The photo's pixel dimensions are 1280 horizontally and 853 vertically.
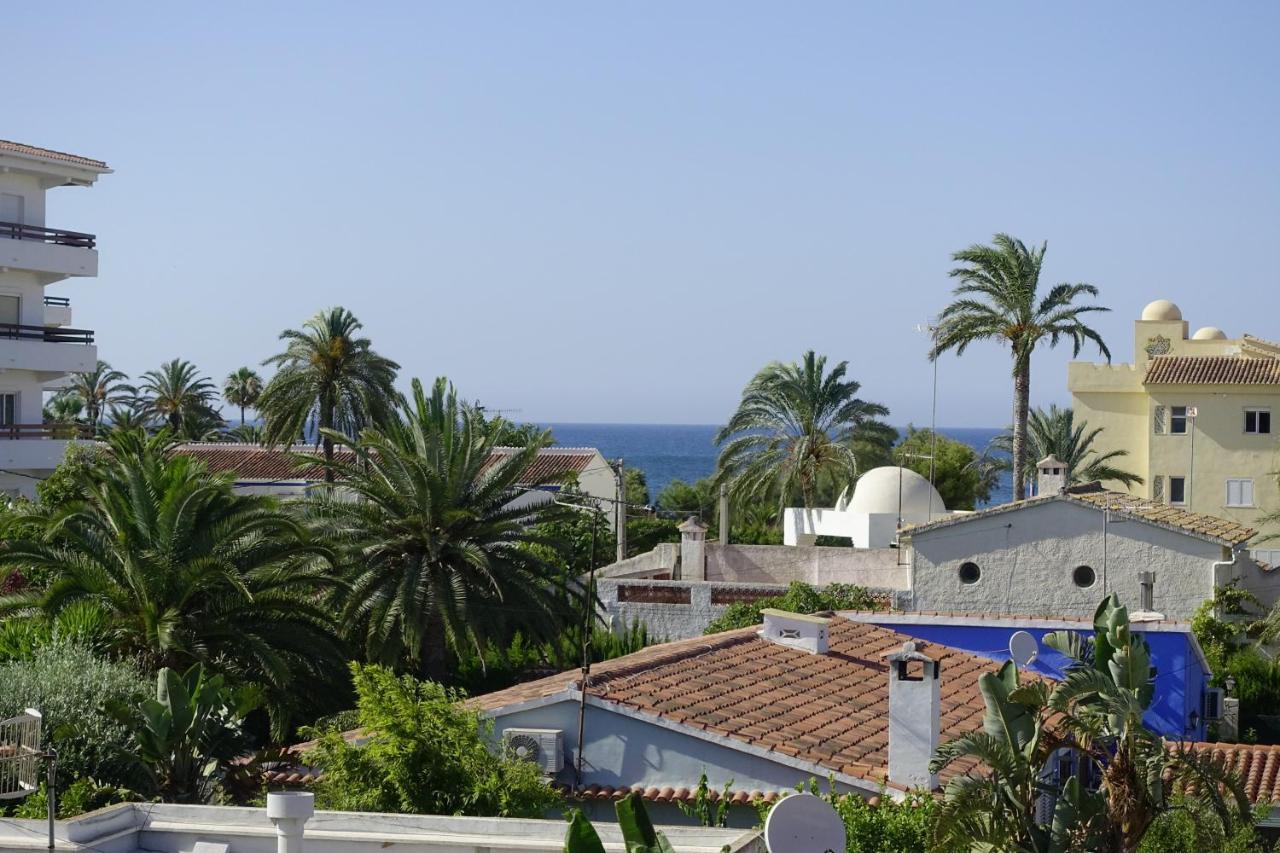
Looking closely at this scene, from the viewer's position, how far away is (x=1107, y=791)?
13.2m

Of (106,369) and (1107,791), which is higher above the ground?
(106,369)

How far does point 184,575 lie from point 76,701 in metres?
5.09

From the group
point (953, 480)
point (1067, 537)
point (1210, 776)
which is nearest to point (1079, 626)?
point (1067, 537)

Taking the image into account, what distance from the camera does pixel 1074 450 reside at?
58750 mm

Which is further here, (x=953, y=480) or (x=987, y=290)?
(x=953, y=480)

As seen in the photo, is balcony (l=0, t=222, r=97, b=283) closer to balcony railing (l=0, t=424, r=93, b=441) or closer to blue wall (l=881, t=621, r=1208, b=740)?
balcony railing (l=0, t=424, r=93, b=441)

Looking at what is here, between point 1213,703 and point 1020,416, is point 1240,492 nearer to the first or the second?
point 1020,416

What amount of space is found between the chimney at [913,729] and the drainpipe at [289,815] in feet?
25.6

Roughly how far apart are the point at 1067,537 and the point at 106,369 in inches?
2558

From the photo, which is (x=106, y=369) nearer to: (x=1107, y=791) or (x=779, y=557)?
(x=779, y=557)

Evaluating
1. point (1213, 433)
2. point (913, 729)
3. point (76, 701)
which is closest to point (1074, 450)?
point (1213, 433)

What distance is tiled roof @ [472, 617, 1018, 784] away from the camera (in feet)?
59.2

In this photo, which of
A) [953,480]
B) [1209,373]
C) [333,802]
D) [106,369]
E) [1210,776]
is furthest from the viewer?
[106,369]

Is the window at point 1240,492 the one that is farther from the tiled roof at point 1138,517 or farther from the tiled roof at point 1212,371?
the tiled roof at point 1138,517
